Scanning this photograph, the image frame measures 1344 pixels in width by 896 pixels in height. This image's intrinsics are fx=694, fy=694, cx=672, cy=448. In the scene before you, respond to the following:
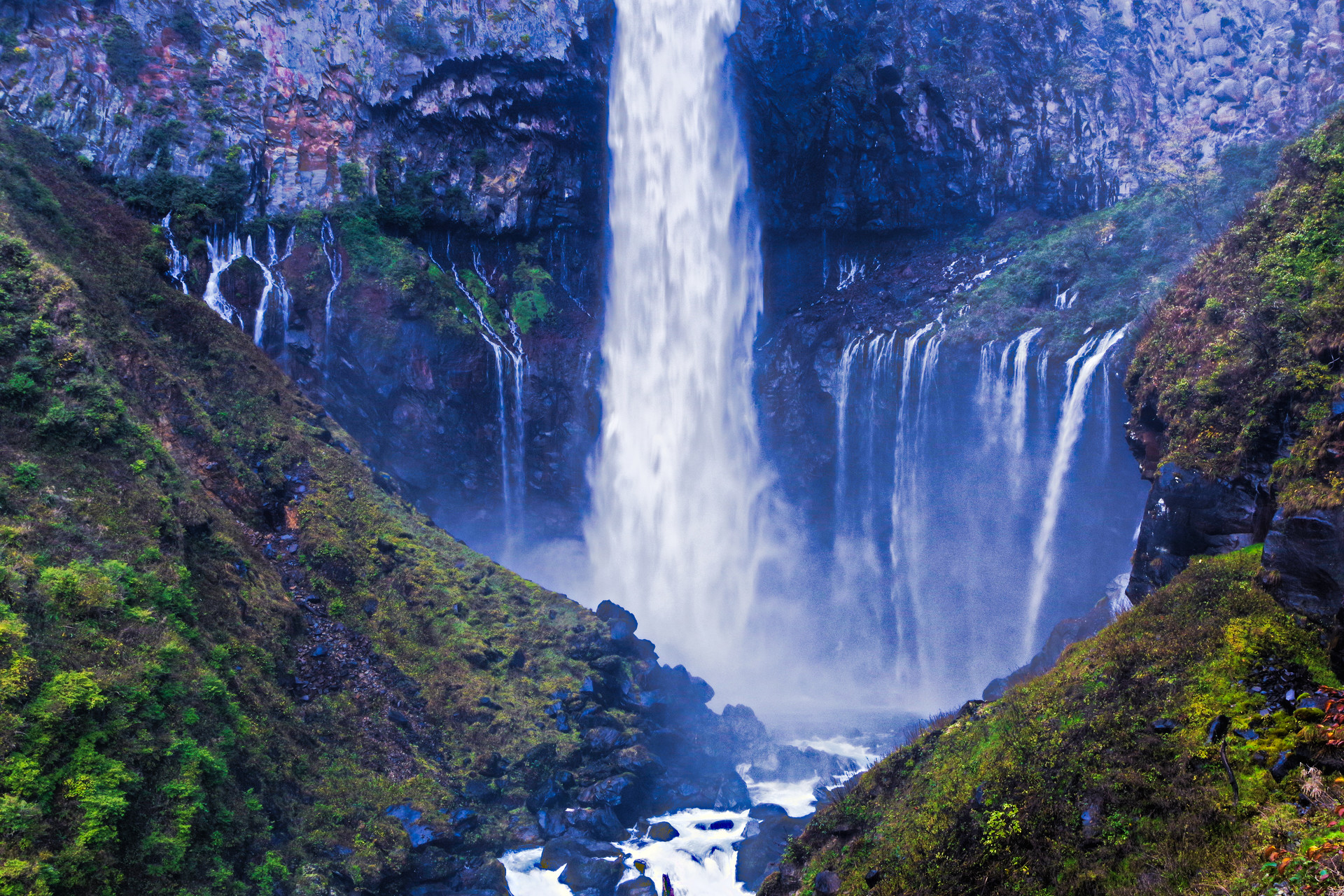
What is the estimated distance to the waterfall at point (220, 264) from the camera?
894 inches

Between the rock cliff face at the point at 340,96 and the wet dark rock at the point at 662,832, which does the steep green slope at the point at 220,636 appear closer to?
the wet dark rock at the point at 662,832

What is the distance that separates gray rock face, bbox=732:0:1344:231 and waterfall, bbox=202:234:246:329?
2154 centimetres

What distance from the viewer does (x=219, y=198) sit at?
23594 millimetres

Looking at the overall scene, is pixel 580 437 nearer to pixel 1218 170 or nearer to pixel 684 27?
pixel 684 27

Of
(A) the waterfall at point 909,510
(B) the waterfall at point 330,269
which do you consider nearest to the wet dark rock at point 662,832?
(A) the waterfall at point 909,510

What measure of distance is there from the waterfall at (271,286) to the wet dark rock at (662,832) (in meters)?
19.5

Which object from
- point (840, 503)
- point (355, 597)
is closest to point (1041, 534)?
point (840, 503)

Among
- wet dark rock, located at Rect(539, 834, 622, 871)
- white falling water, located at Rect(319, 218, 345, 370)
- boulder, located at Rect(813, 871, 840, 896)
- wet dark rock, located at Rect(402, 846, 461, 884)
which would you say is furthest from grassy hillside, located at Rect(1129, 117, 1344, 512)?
white falling water, located at Rect(319, 218, 345, 370)

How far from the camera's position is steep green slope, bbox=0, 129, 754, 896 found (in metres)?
8.21

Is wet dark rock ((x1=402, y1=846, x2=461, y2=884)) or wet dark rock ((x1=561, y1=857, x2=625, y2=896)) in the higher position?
wet dark rock ((x1=402, y1=846, x2=461, y2=884))

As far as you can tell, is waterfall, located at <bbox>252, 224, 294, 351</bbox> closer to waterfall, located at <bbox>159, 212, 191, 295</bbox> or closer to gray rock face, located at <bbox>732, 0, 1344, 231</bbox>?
waterfall, located at <bbox>159, 212, 191, 295</bbox>

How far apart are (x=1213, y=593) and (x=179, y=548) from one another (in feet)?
49.1

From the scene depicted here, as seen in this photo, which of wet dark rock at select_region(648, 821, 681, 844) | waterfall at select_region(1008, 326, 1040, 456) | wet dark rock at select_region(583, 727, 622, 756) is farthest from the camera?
waterfall at select_region(1008, 326, 1040, 456)

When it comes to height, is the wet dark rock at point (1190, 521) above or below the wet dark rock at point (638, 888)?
above
